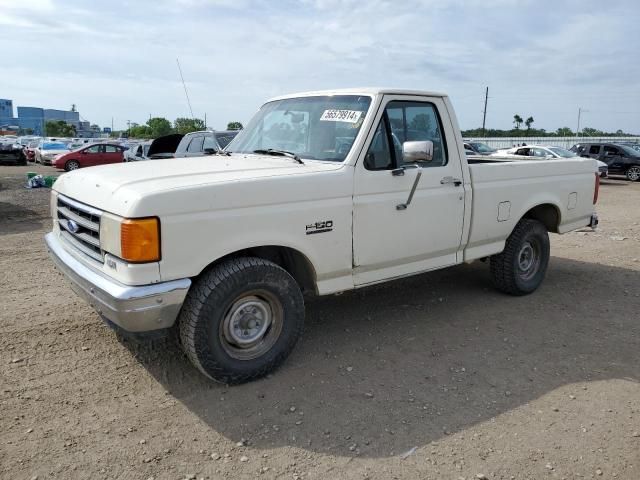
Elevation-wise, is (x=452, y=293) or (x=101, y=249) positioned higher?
(x=101, y=249)

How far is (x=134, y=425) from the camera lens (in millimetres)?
3217

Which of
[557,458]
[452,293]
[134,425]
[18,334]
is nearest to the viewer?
[557,458]

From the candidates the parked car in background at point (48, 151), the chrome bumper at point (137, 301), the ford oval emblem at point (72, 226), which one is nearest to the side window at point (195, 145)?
the ford oval emblem at point (72, 226)

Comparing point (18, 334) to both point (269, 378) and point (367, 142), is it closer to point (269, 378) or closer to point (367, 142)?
point (269, 378)

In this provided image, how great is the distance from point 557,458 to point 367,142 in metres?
2.48

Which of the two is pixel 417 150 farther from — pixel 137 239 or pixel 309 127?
pixel 137 239

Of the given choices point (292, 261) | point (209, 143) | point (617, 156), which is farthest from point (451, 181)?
point (617, 156)

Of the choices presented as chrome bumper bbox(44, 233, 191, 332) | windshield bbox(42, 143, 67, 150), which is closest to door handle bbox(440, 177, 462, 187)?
chrome bumper bbox(44, 233, 191, 332)

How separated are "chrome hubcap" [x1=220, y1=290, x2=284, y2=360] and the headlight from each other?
73 centimetres

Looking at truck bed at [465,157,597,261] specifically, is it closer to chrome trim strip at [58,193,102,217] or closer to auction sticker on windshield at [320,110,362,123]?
auction sticker on windshield at [320,110,362,123]

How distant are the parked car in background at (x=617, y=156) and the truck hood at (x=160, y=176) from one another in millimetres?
22340

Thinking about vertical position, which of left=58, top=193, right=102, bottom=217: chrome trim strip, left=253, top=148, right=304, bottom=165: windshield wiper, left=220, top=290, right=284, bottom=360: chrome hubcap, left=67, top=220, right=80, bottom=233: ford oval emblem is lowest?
left=220, top=290, right=284, bottom=360: chrome hubcap

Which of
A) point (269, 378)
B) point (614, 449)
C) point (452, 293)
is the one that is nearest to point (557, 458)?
point (614, 449)

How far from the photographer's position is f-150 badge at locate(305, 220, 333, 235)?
3.73 m
